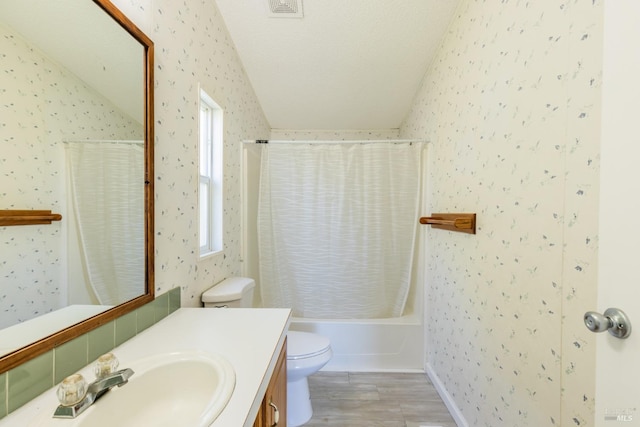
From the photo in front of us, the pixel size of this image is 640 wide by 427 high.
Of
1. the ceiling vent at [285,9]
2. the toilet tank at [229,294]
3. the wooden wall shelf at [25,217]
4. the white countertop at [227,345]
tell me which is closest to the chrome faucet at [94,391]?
the white countertop at [227,345]

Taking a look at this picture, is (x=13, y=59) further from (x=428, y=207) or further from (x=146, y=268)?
(x=428, y=207)

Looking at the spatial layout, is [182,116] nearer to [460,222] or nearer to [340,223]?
[340,223]

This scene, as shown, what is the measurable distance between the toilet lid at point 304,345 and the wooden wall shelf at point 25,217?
123 cm

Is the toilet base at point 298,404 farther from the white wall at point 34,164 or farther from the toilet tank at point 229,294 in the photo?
the white wall at point 34,164

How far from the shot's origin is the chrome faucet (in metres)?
0.49

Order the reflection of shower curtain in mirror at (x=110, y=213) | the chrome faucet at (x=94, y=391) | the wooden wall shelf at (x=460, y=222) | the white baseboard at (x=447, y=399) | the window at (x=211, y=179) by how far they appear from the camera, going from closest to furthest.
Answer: the chrome faucet at (x=94, y=391) → the reflection of shower curtain in mirror at (x=110, y=213) → the wooden wall shelf at (x=460, y=222) → the white baseboard at (x=447, y=399) → the window at (x=211, y=179)

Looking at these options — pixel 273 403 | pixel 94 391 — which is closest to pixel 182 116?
pixel 94 391

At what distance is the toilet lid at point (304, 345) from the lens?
1425 mm

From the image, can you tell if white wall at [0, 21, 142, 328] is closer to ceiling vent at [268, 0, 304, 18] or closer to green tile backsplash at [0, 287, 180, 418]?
green tile backsplash at [0, 287, 180, 418]

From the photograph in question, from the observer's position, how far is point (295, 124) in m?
2.93

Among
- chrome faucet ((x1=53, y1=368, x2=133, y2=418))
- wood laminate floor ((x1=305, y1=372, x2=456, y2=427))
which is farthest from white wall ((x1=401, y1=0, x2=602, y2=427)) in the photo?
chrome faucet ((x1=53, y1=368, x2=133, y2=418))

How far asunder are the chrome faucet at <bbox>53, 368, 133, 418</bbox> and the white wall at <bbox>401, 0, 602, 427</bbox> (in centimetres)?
122

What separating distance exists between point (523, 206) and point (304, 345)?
1335 millimetres

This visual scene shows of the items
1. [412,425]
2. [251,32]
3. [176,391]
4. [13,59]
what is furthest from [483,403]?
[251,32]
